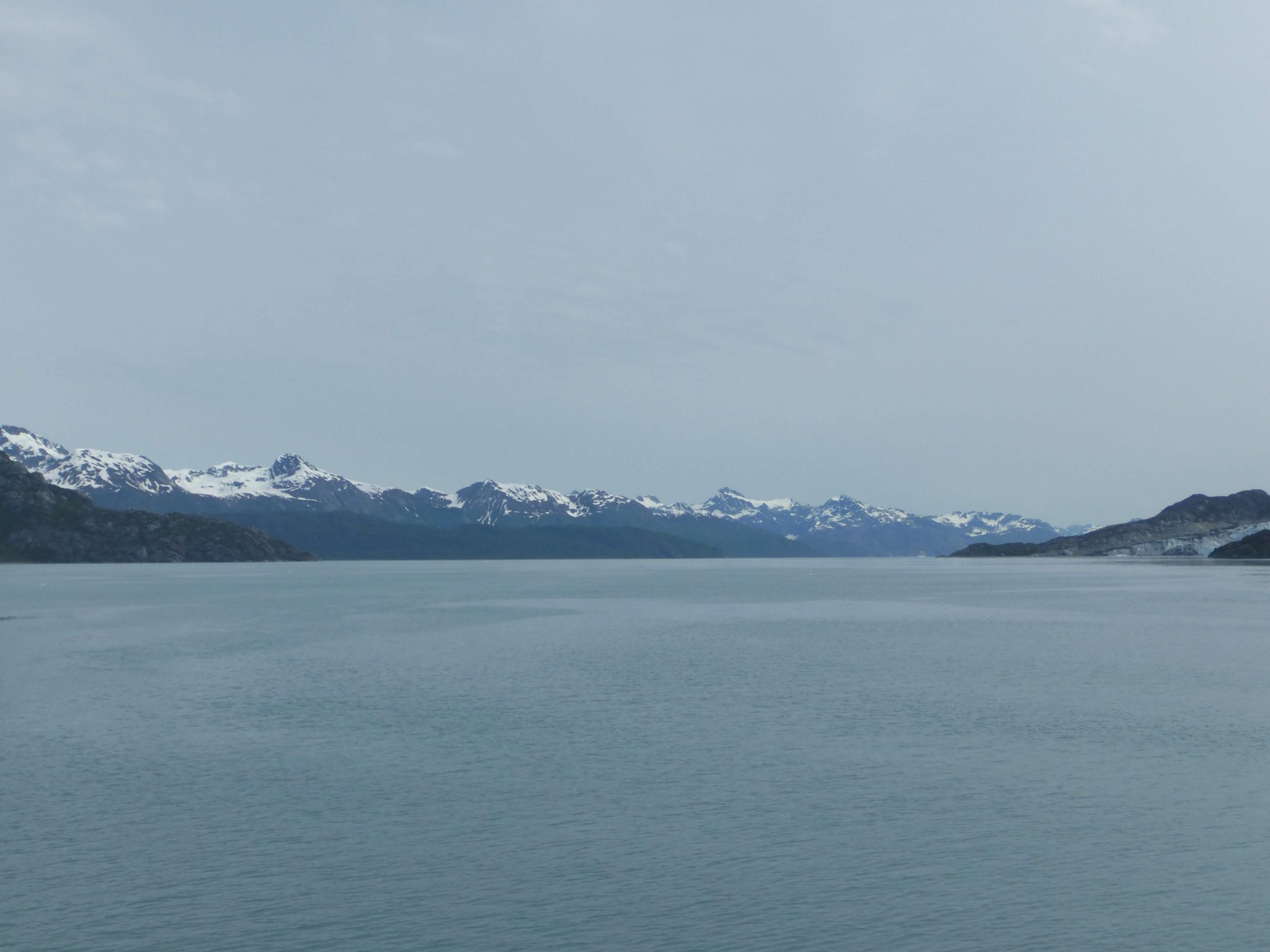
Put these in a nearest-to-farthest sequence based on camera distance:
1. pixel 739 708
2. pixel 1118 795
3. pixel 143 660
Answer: pixel 1118 795, pixel 739 708, pixel 143 660

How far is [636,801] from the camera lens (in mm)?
30062

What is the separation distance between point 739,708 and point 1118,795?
1832 centimetres

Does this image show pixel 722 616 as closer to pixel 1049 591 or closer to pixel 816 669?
pixel 816 669

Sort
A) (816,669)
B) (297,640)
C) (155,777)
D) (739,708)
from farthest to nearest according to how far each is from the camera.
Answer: (297,640)
(816,669)
(739,708)
(155,777)

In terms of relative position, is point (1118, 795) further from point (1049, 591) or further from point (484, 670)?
point (1049, 591)

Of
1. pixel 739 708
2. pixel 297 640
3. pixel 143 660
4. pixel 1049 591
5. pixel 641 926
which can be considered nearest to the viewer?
pixel 641 926

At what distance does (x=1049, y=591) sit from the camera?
16175cm

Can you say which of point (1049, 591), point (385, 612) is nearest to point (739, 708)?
point (385, 612)

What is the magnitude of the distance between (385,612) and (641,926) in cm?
9606

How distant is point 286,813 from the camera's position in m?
28.9

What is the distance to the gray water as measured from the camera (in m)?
21.2

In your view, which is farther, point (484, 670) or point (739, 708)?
point (484, 670)

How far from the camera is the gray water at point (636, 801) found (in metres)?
21.2

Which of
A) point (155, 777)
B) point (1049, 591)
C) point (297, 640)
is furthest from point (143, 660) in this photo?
point (1049, 591)
